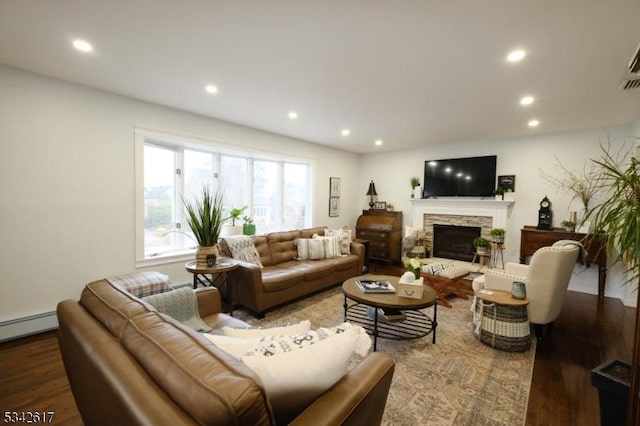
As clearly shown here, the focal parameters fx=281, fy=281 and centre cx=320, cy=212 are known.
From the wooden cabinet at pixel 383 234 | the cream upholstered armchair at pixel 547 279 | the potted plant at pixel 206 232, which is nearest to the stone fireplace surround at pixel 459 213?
the wooden cabinet at pixel 383 234

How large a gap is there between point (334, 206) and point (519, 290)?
405 centimetres

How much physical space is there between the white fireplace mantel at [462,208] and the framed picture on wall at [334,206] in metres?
1.62

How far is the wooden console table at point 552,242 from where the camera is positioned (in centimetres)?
386

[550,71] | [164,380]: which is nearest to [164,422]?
[164,380]

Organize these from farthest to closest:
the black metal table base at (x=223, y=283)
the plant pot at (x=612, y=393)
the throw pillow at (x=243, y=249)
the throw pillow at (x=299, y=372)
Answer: the throw pillow at (x=243, y=249) < the black metal table base at (x=223, y=283) < the plant pot at (x=612, y=393) < the throw pillow at (x=299, y=372)

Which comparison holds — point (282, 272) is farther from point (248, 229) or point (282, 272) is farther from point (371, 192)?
point (371, 192)

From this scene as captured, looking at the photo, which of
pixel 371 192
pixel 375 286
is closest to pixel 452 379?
A: pixel 375 286

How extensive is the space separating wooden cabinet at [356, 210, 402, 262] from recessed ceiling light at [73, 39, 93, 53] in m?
5.09

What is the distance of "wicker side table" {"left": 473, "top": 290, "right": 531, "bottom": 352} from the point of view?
2596 millimetres

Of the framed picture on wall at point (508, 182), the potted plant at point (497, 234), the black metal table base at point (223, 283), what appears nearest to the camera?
the black metal table base at point (223, 283)

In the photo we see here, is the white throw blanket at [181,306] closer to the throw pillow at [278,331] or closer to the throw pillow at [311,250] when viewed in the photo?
the throw pillow at [278,331]

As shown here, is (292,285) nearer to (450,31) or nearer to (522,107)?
(450,31)

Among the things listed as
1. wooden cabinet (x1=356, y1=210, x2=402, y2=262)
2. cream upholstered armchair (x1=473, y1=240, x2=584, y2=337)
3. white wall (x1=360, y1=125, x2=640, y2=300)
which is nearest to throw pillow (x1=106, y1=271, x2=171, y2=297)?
cream upholstered armchair (x1=473, y1=240, x2=584, y2=337)

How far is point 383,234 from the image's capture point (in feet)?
19.2
